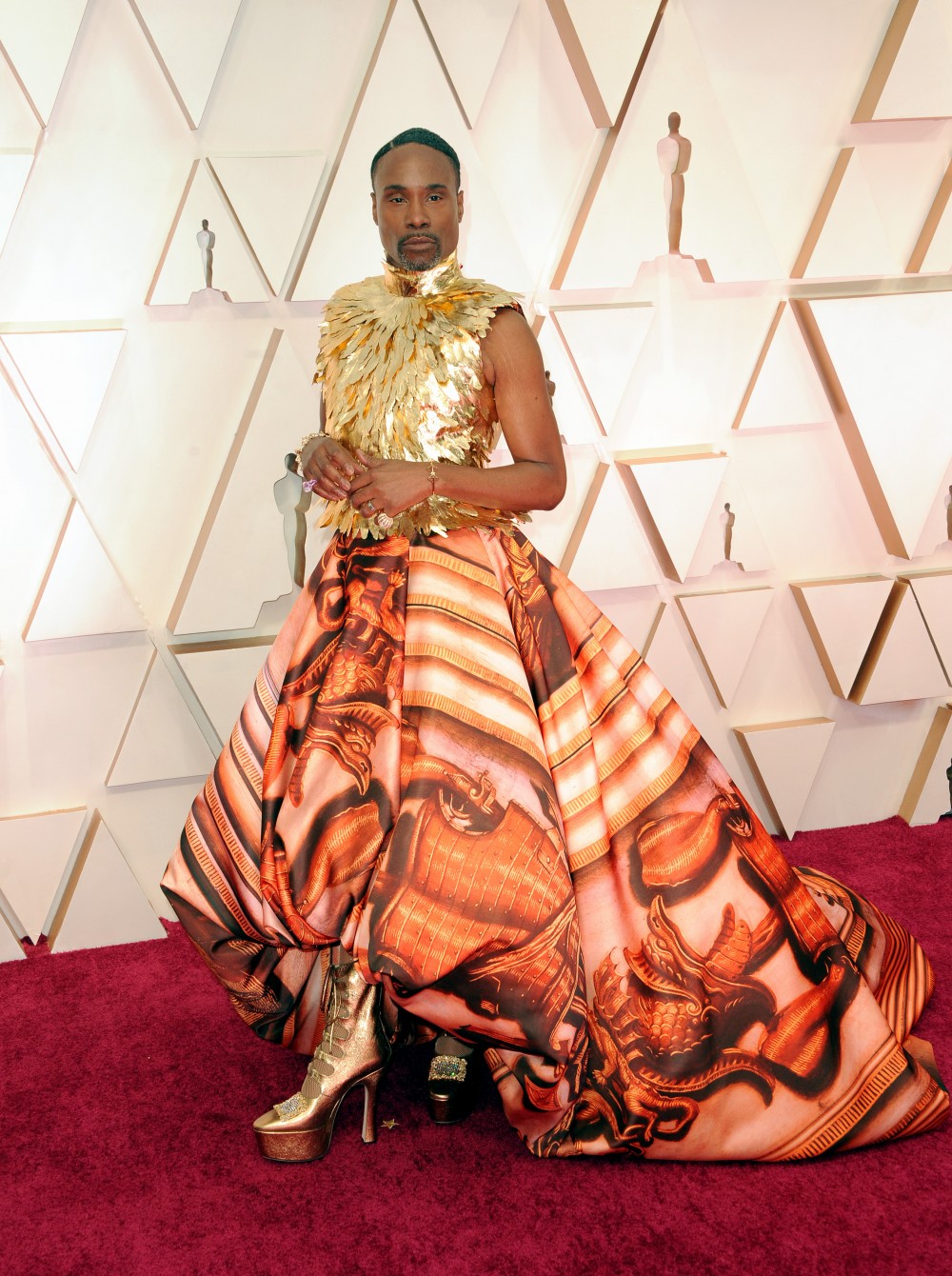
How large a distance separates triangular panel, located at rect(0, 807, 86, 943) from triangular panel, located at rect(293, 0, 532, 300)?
1317 millimetres

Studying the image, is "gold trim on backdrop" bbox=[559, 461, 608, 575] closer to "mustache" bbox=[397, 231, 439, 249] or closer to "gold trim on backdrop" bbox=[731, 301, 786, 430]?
"gold trim on backdrop" bbox=[731, 301, 786, 430]

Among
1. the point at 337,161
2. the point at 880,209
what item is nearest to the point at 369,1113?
the point at 337,161

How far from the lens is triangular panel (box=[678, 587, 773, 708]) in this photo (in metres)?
2.89

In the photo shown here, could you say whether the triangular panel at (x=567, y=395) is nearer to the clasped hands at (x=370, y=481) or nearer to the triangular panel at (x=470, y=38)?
the triangular panel at (x=470, y=38)

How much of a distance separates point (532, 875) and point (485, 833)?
0.09 metres

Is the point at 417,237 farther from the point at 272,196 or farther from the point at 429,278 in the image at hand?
the point at 272,196

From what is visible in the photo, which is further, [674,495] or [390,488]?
[674,495]

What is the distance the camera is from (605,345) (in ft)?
8.87

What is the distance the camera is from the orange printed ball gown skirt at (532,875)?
5.38 ft

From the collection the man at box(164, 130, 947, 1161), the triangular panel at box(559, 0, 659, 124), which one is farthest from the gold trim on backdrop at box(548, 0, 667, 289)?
the man at box(164, 130, 947, 1161)

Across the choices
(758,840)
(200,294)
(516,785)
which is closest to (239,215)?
(200,294)

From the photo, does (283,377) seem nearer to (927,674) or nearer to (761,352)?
(761,352)

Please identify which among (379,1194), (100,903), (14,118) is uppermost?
(14,118)

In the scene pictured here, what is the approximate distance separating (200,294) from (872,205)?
162cm
